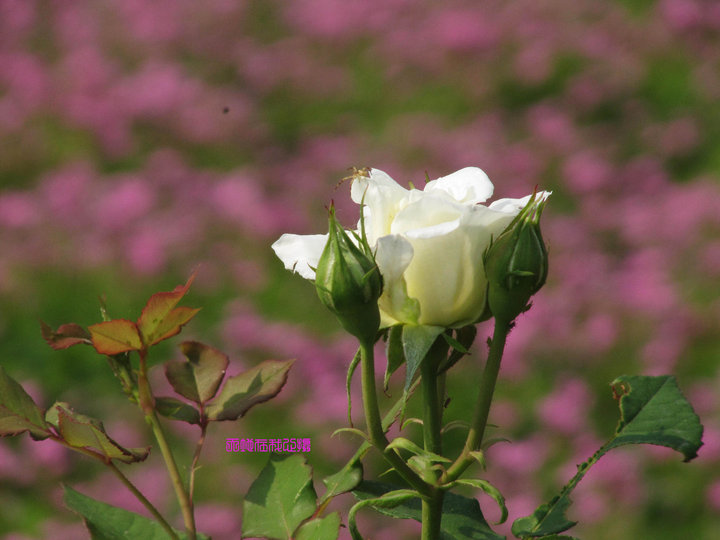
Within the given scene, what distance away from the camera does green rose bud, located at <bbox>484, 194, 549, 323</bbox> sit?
0.46 metres

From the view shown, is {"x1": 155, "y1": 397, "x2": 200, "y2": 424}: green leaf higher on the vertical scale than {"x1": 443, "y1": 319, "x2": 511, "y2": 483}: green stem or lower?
lower

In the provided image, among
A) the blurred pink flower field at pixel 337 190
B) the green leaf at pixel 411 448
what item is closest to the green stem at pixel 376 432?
the green leaf at pixel 411 448

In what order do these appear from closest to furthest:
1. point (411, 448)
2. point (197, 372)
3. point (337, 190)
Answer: point (411, 448)
point (197, 372)
point (337, 190)

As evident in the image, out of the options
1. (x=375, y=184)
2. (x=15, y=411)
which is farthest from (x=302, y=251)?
(x=15, y=411)

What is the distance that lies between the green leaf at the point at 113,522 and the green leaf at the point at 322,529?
57 millimetres

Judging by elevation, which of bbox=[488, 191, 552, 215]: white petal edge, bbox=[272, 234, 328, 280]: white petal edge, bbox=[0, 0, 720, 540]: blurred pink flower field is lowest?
bbox=[0, 0, 720, 540]: blurred pink flower field

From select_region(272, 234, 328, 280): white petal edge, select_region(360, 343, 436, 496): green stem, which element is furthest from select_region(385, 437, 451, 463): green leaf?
select_region(272, 234, 328, 280): white petal edge

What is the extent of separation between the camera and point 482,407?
47cm

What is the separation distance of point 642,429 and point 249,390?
23cm

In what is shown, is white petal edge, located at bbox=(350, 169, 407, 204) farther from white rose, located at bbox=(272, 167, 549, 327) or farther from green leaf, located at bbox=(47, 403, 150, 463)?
green leaf, located at bbox=(47, 403, 150, 463)

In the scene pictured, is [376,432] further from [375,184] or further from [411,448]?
[375,184]

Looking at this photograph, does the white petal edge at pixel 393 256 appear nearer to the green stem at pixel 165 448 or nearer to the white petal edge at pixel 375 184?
the white petal edge at pixel 375 184

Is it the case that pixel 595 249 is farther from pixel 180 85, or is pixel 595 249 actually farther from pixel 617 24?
pixel 180 85

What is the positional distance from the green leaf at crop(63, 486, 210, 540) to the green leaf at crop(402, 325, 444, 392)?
156 millimetres
